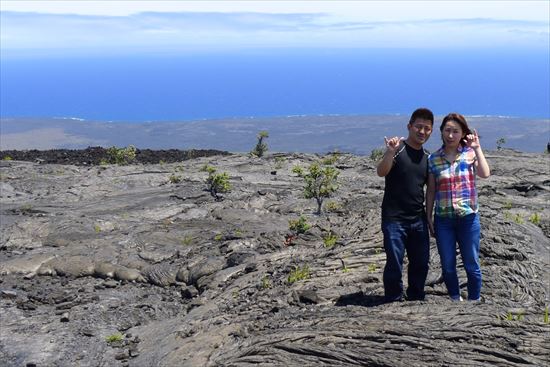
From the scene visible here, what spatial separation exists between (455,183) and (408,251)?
1460 mm

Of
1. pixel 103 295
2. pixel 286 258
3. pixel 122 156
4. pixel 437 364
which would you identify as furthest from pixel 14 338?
pixel 122 156

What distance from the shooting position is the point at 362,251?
1493 cm

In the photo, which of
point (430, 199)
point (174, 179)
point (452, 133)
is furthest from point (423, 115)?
point (174, 179)

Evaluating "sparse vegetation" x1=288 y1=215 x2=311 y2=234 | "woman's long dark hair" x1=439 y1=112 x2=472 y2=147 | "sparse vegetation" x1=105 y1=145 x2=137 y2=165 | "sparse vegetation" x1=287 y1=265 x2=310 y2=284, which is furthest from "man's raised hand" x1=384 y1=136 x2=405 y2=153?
"sparse vegetation" x1=105 y1=145 x2=137 y2=165

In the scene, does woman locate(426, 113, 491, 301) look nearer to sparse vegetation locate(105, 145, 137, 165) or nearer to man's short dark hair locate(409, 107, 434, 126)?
man's short dark hair locate(409, 107, 434, 126)

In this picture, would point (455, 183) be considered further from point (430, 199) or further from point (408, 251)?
point (408, 251)

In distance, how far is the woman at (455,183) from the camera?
406 inches

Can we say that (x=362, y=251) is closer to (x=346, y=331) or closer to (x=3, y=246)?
(x=346, y=331)

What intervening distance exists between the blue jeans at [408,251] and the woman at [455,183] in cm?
29

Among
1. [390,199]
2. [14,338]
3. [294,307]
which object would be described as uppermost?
[390,199]

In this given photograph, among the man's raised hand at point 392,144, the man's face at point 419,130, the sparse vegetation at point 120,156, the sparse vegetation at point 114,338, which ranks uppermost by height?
the man's face at point 419,130

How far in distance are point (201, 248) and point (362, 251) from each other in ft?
22.5

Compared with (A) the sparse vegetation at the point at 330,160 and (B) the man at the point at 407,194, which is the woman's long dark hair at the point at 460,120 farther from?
(A) the sparse vegetation at the point at 330,160

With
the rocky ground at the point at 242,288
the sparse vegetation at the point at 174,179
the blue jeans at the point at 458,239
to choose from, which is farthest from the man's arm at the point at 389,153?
the sparse vegetation at the point at 174,179
